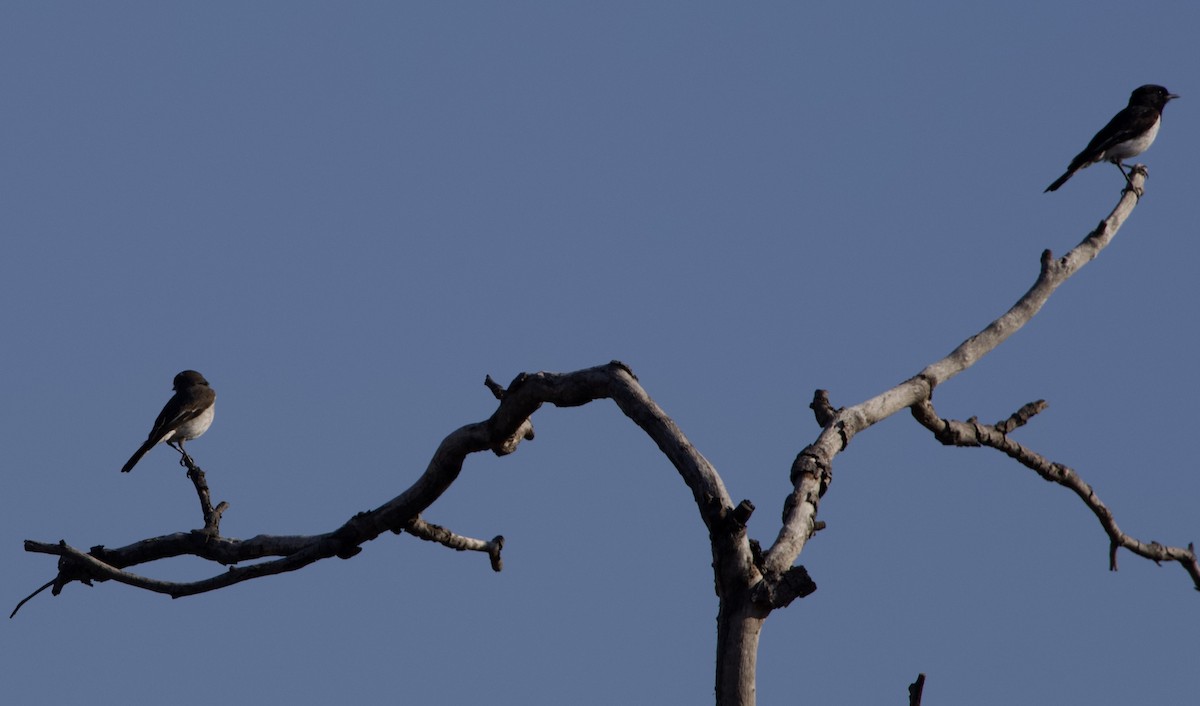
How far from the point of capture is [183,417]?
51.8 feet

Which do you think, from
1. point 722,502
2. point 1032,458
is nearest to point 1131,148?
point 1032,458

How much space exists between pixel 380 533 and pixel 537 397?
4.87ft

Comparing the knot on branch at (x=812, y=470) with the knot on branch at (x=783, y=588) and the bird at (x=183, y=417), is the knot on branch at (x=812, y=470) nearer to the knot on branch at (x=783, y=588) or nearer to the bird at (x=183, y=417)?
the knot on branch at (x=783, y=588)

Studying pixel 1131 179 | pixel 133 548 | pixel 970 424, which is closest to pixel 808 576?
pixel 970 424

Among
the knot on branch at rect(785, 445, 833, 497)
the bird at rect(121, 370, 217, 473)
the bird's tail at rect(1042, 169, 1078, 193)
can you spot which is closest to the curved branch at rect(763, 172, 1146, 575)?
the knot on branch at rect(785, 445, 833, 497)

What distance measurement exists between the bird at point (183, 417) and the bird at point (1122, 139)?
9.29 metres

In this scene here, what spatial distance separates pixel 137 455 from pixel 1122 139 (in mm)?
10614

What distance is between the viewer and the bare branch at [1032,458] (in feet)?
23.2

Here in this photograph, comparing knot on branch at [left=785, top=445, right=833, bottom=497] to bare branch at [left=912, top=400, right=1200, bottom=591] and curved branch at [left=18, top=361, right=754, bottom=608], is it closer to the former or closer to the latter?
curved branch at [left=18, top=361, right=754, bottom=608]

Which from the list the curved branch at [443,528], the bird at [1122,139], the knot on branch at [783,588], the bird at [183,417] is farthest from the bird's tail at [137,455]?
the knot on branch at [783,588]

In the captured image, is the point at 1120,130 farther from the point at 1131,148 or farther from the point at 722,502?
the point at 722,502

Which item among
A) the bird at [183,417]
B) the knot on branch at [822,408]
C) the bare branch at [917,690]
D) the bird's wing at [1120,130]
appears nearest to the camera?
the bare branch at [917,690]

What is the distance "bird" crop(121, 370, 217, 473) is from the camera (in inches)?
607

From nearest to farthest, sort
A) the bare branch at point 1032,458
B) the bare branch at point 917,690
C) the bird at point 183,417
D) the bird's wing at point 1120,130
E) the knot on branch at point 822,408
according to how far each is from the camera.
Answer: the bare branch at point 917,690, the knot on branch at point 822,408, the bare branch at point 1032,458, the bird's wing at point 1120,130, the bird at point 183,417
